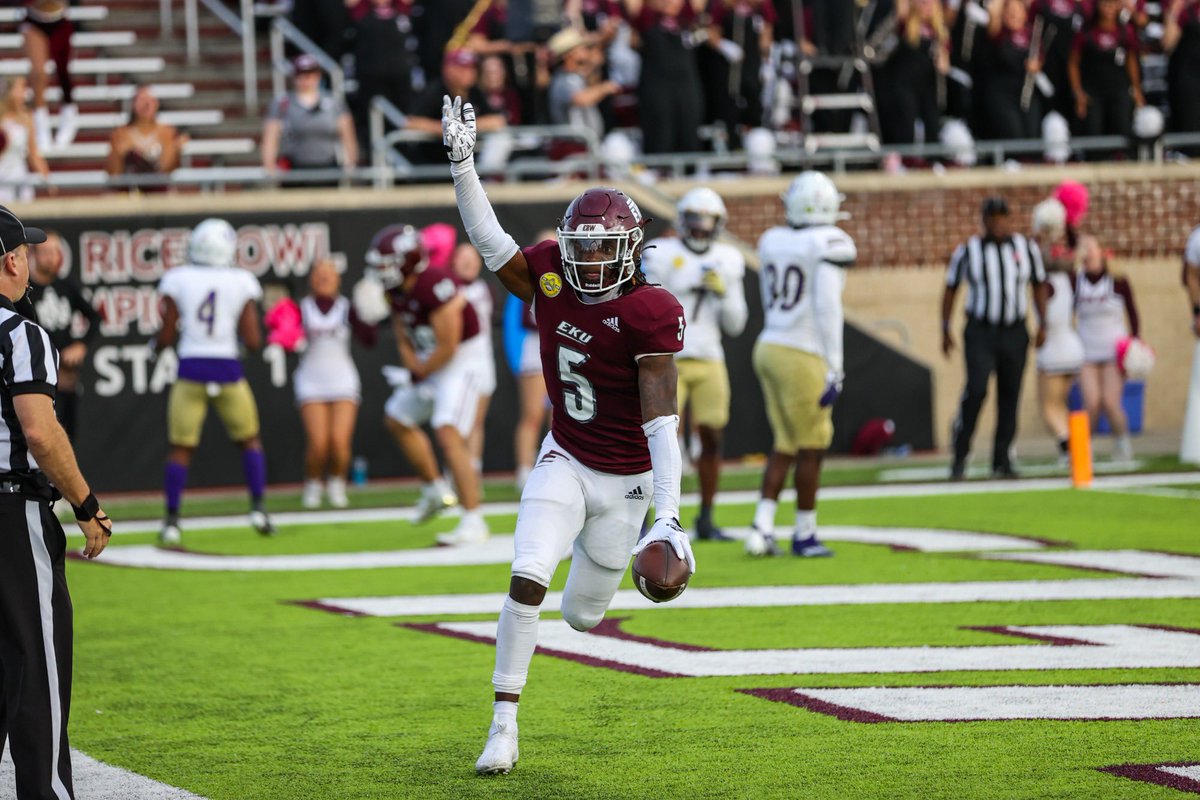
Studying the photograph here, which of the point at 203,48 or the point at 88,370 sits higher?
the point at 203,48

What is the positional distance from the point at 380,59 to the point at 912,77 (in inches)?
193

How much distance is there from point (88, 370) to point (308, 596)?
6.71 meters

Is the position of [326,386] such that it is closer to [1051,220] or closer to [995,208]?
[995,208]

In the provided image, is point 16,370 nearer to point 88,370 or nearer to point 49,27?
point 88,370

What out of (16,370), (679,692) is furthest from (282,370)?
(16,370)

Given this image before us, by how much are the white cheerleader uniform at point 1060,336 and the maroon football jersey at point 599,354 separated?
30.6ft

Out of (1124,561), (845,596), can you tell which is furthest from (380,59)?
(845,596)

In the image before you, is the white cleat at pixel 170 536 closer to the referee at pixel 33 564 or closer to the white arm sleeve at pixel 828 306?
the white arm sleeve at pixel 828 306

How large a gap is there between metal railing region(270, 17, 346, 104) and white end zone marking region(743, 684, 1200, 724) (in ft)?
40.0

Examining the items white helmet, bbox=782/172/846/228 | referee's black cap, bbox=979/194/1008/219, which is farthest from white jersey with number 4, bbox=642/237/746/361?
referee's black cap, bbox=979/194/1008/219

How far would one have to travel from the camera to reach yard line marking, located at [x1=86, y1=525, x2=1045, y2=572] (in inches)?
395

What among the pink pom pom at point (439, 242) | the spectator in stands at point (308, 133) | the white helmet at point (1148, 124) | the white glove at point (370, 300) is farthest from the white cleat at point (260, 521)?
the white helmet at point (1148, 124)

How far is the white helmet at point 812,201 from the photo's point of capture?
31.9 ft

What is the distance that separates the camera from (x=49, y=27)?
16406 millimetres
